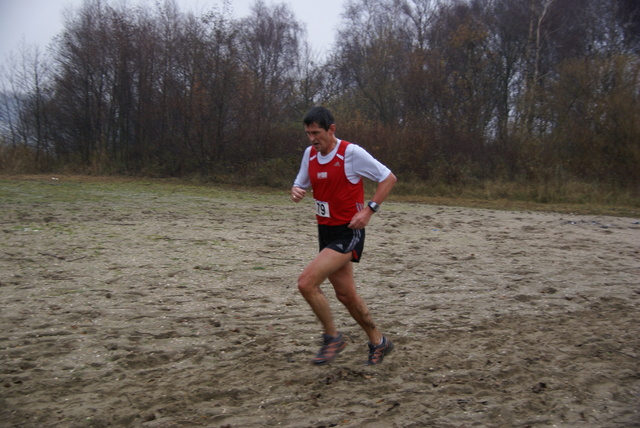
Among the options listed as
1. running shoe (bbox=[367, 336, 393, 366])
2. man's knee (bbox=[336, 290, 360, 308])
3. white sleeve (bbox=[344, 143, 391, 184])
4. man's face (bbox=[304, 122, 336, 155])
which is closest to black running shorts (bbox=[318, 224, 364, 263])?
man's knee (bbox=[336, 290, 360, 308])

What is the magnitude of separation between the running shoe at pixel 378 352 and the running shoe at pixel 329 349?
0.26m

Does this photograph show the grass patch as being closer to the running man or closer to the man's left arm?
the running man

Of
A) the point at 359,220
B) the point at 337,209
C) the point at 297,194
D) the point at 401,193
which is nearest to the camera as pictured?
the point at 359,220

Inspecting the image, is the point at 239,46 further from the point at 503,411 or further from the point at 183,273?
the point at 503,411

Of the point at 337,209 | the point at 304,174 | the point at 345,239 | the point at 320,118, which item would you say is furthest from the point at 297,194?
the point at 320,118

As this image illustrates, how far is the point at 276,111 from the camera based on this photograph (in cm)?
2664

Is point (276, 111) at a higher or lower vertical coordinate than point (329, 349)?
higher

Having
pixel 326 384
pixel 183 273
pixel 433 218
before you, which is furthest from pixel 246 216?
pixel 326 384

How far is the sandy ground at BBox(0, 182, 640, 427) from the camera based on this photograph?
4012 millimetres

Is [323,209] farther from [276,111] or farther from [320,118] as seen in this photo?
[276,111]

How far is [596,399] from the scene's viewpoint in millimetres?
4230

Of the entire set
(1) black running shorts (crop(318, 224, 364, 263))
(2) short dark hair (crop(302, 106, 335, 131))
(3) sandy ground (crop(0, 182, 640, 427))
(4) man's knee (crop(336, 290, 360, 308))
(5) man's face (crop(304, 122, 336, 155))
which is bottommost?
(3) sandy ground (crop(0, 182, 640, 427))

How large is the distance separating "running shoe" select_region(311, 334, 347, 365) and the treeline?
65.5 ft

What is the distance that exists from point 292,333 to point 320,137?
6.58 ft
